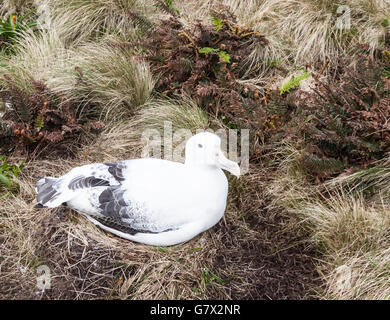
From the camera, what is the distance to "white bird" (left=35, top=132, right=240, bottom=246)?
3.03m

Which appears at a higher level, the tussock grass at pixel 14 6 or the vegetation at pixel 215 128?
the tussock grass at pixel 14 6

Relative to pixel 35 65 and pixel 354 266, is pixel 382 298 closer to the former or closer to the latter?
pixel 354 266

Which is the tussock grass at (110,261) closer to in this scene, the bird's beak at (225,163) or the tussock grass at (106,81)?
the bird's beak at (225,163)

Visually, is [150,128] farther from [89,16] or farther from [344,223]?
[344,223]

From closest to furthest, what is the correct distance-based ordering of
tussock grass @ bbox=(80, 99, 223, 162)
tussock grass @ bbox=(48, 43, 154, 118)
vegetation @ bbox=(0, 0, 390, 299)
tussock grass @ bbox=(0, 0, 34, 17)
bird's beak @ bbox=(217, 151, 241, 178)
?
bird's beak @ bbox=(217, 151, 241, 178) → vegetation @ bbox=(0, 0, 390, 299) → tussock grass @ bbox=(80, 99, 223, 162) → tussock grass @ bbox=(48, 43, 154, 118) → tussock grass @ bbox=(0, 0, 34, 17)

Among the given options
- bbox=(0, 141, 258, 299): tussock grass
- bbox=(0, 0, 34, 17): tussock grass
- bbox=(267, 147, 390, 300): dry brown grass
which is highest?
bbox=(0, 0, 34, 17): tussock grass

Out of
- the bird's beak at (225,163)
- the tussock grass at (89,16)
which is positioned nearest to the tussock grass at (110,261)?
the bird's beak at (225,163)

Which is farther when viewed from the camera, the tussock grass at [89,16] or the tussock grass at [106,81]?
the tussock grass at [89,16]

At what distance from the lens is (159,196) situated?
3055 millimetres

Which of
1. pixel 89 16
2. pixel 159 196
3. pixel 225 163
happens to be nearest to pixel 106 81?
pixel 89 16

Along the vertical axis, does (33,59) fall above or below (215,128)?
above

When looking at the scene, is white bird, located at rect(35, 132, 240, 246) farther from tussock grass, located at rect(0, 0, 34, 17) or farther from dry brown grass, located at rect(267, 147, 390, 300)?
tussock grass, located at rect(0, 0, 34, 17)

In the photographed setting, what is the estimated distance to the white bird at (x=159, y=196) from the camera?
303 centimetres

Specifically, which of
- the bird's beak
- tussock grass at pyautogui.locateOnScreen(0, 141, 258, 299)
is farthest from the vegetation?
the bird's beak
